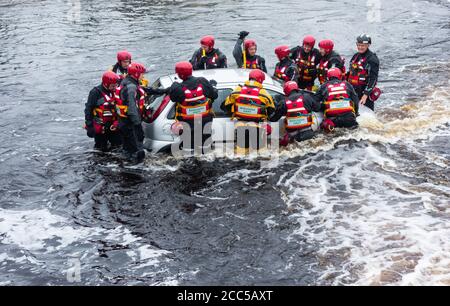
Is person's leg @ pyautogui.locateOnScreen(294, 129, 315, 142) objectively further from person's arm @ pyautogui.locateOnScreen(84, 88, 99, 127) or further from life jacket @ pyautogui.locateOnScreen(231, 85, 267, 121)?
person's arm @ pyautogui.locateOnScreen(84, 88, 99, 127)

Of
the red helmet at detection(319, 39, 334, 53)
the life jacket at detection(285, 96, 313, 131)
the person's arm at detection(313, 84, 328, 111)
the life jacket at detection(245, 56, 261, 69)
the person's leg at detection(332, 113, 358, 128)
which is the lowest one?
the person's leg at detection(332, 113, 358, 128)

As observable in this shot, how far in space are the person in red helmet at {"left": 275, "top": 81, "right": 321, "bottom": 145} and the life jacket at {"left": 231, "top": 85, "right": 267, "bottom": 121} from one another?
15.1 inches

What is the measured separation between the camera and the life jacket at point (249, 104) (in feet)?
28.9

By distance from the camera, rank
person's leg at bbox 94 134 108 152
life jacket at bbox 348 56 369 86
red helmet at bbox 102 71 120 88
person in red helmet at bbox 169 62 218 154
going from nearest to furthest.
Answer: person in red helmet at bbox 169 62 218 154 → red helmet at bbox 102 71 120 88 → person's leg at bbox 94 134 108 152 → life jacket at bbox 348 56 369 86

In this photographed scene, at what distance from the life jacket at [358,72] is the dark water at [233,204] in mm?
854

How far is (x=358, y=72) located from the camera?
35.4ft

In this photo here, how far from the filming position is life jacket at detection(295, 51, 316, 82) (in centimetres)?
1121

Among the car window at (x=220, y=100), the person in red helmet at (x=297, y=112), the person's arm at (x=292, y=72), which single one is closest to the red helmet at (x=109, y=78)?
the car window at (x=220, y=100)

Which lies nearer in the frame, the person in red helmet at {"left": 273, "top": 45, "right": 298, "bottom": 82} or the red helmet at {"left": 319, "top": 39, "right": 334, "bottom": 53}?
the person in red helmet at {"left": 273, "top": 45, "right": 298, "bottom": 82}

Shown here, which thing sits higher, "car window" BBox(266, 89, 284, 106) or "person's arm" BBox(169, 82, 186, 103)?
"person's arm" BBox(169, 82, 186, 103)

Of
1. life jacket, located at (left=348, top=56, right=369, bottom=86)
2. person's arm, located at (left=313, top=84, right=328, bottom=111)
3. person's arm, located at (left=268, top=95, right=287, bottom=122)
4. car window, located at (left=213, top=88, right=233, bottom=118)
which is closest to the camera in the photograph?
person's arm, located at (left=268, top=95, right=287, bottom=122)

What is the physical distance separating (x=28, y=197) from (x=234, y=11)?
17.8 metres

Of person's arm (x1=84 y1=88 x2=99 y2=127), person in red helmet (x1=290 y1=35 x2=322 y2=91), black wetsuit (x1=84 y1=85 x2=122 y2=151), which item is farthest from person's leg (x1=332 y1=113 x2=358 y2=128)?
person's arm (x1=84 y1=88 x2=99 y2=127)
